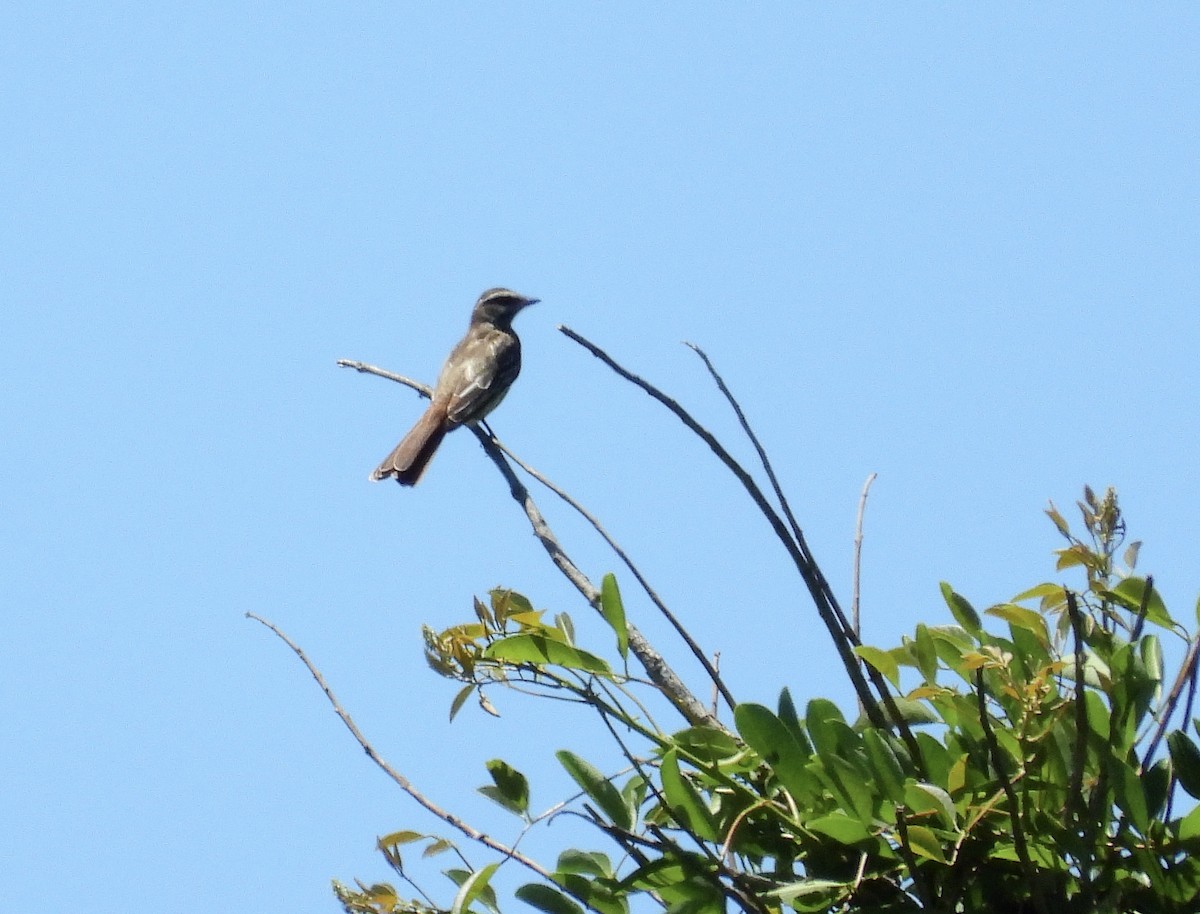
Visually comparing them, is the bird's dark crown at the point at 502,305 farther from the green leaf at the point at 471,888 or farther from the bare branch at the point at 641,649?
the green leaf at the point at 471,888

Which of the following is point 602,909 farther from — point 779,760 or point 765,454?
point 765,454

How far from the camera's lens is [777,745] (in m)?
2.36

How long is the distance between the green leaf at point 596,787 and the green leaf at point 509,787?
11 centimetres

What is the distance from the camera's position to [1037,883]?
2232 mm

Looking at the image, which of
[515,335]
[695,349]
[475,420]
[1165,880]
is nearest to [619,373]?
[695,349]

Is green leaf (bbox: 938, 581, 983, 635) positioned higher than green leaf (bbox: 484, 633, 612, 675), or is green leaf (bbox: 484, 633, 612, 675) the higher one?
green leaf (bbox: 938, 581, 983, 635)

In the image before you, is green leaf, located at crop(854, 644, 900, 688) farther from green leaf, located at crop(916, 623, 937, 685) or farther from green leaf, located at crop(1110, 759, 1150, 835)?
green leaf, located at crop(1110, 759, 1150, 835)

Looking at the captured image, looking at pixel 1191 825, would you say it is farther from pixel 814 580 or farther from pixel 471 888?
pixel 471 888

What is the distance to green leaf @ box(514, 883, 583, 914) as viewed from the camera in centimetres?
249

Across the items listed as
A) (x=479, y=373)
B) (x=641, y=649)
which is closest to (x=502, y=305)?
(x=479, y=373)

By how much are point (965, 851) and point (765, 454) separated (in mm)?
740

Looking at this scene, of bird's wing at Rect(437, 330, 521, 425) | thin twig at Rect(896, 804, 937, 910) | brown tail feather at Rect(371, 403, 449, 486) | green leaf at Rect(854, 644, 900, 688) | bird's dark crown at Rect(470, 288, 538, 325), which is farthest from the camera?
bird's dark crown at Rect(470, 288, 538, 325)

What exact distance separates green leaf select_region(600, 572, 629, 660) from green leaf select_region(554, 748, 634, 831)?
0.20m

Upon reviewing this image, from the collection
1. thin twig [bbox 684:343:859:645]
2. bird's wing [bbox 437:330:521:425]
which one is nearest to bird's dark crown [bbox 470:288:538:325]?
bird's wing [bbox 437:330:521:425]
